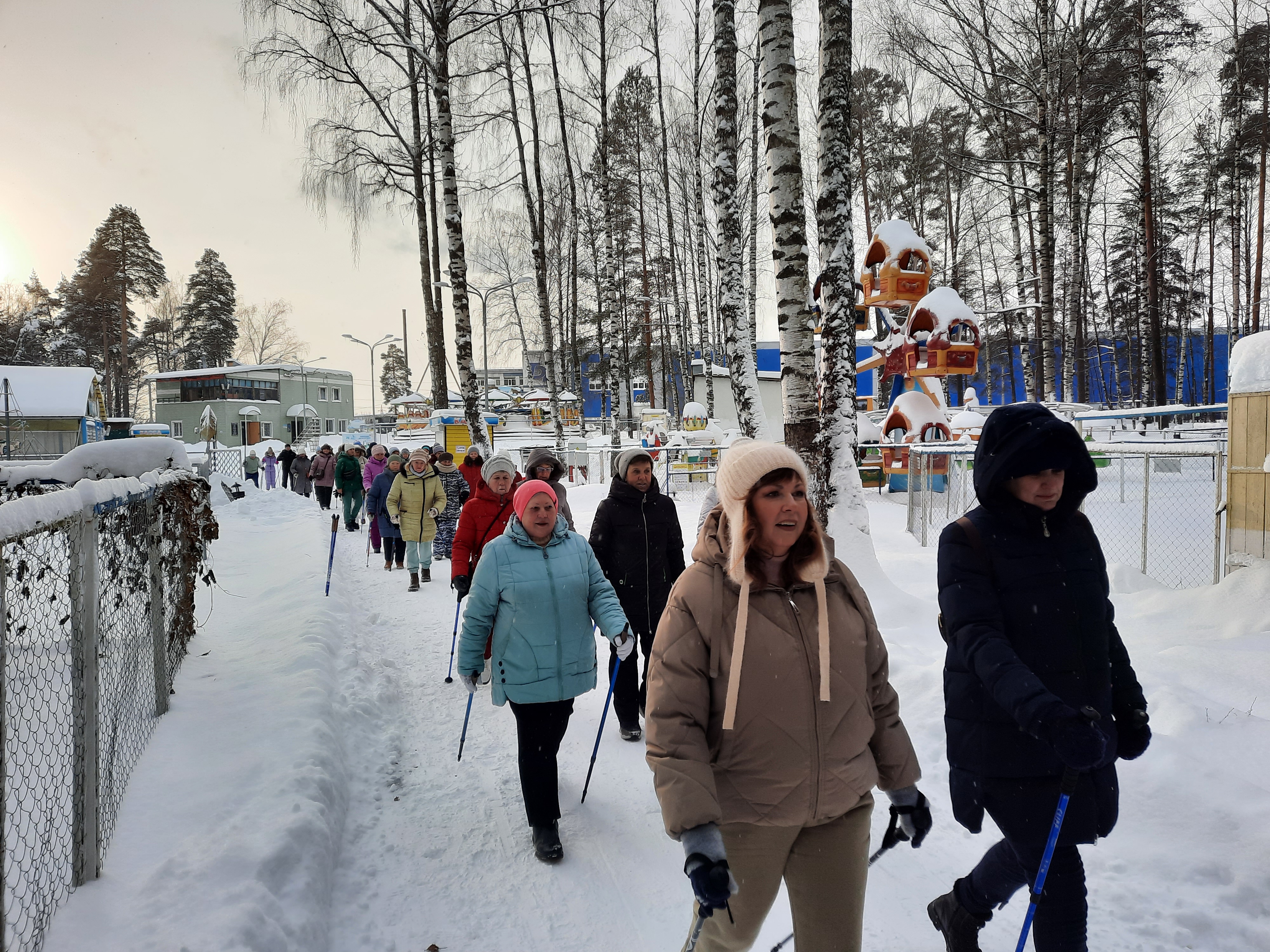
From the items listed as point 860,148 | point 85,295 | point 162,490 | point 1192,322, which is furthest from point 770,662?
point 85,295

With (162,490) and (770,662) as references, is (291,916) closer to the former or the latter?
(770,662)

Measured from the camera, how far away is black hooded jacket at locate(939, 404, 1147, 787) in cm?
233

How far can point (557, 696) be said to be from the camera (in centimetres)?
372

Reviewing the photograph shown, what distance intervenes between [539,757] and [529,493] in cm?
130

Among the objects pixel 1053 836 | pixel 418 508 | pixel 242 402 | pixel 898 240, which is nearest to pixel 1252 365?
pixel 1053 836

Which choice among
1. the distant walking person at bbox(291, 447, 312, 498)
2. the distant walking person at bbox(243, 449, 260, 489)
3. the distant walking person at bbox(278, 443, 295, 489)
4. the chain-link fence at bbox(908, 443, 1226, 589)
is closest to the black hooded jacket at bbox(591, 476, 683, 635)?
the chain-link fence at bbox(908, 443, 1226, 589)

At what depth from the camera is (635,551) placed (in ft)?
16.3

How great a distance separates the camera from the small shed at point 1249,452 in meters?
5.87

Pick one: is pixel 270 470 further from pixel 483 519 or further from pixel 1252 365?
pixel 1252 365

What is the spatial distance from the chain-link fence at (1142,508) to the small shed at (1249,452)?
0.39 m

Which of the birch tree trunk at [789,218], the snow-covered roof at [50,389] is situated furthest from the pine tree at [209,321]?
the birch tree trunk at [789,218]

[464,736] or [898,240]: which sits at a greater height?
[898,240]

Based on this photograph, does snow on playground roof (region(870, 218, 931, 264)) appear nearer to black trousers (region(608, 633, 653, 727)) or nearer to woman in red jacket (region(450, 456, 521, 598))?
woman in red jacket (region(450, 456, 521, 598))

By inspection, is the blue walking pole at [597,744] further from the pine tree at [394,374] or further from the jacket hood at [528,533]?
the pine tree at [394,374]
